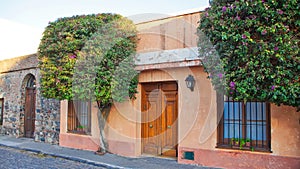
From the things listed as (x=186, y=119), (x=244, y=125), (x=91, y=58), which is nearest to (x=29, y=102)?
(x=91, y=58)

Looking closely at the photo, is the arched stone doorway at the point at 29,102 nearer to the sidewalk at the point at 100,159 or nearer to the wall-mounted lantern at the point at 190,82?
the sidewalk at the point at 100,159

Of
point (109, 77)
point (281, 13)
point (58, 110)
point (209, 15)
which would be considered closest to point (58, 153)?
point (58, 110)

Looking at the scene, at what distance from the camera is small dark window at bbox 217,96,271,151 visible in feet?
21.8

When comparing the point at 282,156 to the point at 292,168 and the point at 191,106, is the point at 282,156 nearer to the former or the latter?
the point at 292,168

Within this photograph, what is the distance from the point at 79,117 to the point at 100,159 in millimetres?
2790

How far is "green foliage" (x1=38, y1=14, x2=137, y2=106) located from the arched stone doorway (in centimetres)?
460

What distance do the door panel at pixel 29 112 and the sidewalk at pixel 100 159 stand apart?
1761 millimetres

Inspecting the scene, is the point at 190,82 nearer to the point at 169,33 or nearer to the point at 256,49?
the point at 169,33

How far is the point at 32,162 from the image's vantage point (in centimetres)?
820

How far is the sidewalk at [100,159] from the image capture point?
7.44 metres

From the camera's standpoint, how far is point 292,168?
6.07 metres

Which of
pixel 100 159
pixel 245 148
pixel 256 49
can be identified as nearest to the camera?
pixel 256 49

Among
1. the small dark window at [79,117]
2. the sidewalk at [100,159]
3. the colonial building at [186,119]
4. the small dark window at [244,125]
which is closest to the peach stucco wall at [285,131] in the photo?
the colonial building at [186,119]

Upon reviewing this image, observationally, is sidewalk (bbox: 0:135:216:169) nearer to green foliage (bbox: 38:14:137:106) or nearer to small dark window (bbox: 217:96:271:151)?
small dark window (bbox: 217:96:271:151)
